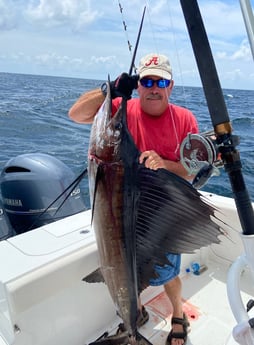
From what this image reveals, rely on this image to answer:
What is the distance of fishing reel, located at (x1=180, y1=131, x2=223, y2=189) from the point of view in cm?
131

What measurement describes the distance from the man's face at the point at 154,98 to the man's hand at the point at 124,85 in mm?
677

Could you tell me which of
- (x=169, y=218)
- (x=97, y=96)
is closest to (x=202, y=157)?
(x=169, y=218)

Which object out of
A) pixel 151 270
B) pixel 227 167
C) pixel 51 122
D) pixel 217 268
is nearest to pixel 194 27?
pixel 227 167

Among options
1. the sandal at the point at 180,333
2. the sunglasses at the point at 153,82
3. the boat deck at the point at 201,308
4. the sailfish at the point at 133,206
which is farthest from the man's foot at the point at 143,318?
the sunglasses at the point at 153,82

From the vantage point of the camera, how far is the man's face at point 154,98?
202 cm

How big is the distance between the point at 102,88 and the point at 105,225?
23.8 inches

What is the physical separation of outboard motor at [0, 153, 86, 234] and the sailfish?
1.30m

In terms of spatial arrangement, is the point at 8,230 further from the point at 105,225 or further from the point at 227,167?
the point at 227,167

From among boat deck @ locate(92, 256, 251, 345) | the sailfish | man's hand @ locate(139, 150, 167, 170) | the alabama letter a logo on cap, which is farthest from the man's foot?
the alabama letter a logo on cap

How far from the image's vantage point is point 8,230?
2576 mm

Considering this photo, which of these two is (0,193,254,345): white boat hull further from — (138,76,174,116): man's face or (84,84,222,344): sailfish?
(138,76,174,116): man's face

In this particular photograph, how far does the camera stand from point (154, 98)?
204cm

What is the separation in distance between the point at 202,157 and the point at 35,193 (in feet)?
5.89

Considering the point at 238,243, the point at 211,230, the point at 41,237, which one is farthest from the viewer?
the point at 238,243
